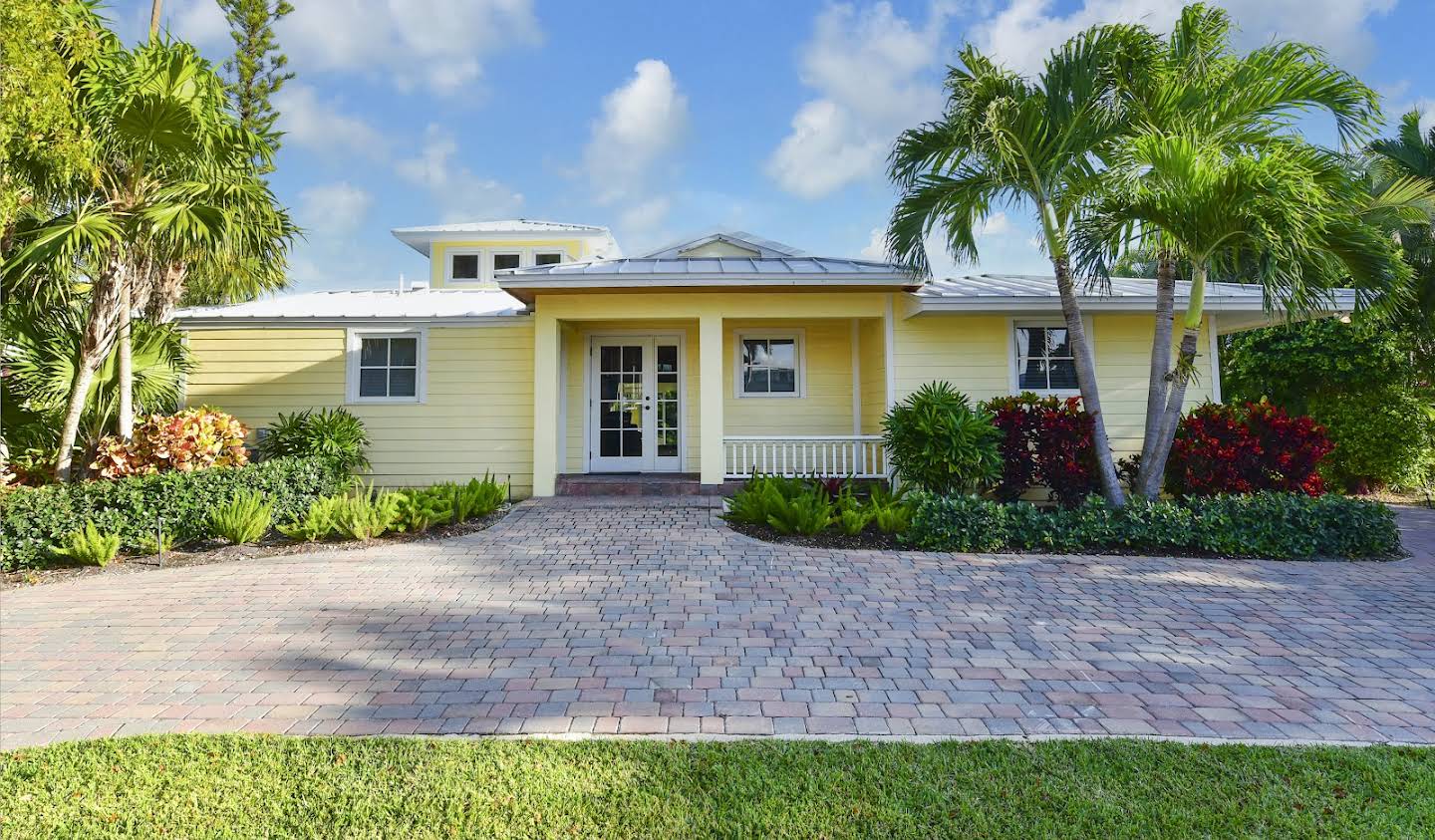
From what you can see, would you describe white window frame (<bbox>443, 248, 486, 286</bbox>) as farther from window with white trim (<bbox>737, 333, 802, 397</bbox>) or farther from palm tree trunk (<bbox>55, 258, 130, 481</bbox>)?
palm tree trunk (<bbox>55, 258, 130, 481</bbox>)

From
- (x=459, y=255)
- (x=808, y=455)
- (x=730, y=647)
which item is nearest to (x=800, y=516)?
(x=730, y=647)

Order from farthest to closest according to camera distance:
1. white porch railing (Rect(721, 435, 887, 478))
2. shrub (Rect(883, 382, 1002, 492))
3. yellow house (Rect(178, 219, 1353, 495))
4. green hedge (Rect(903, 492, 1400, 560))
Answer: white porch railing (Rect(721, 435, 887, 478)), yellow house (Rect(178, 219, 1353, 495)), shrub (Rect(883, 382, 1002, 492)), green hedge (Rect(903, 492, 1400, 560))

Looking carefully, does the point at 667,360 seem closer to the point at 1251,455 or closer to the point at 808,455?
the point at 808,455

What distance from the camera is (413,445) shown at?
1016cm

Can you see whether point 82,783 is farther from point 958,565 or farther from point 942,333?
point 942,333

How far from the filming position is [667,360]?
11.0m

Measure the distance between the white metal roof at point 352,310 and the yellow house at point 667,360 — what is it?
1.3 inches

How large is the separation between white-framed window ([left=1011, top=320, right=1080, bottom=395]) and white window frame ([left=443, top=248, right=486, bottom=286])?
11.7m

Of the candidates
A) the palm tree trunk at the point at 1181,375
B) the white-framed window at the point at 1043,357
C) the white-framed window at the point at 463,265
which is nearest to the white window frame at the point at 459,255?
the white-framed window at the point at 463,265

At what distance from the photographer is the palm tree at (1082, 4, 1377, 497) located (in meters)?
6.42

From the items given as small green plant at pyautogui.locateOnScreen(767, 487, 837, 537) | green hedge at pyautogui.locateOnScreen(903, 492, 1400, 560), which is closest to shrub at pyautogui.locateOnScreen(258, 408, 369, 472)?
small green plant at pyautogui.locateOnScreen(767, 487, 837, 537)

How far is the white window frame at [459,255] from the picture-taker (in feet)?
51.6

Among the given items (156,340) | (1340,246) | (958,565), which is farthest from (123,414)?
(1340,246)

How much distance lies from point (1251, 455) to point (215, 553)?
1170 centimetres
